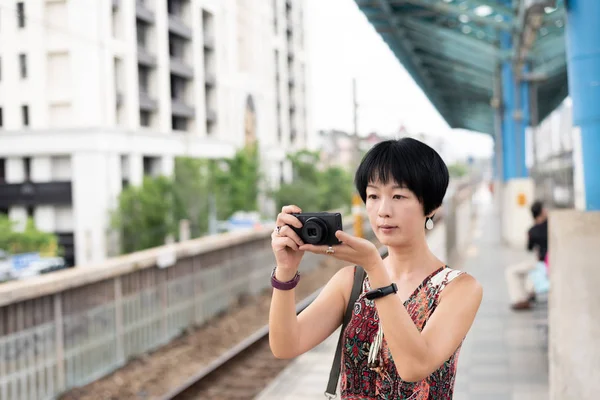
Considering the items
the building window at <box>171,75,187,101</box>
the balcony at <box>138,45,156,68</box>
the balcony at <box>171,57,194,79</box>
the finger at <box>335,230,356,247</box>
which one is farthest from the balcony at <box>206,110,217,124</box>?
the finger at <box>335,230,356,247</box>

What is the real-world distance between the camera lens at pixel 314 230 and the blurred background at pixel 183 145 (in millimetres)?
538

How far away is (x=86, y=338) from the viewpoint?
22.6 ft

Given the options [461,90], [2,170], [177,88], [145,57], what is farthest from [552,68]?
[177,88]

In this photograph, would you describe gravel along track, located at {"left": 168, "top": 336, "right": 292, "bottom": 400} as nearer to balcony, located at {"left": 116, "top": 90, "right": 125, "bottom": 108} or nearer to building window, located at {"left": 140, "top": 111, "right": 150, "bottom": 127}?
balcony, located at {"left": 116, "top": 90, "right": 125, "bottom": 108}

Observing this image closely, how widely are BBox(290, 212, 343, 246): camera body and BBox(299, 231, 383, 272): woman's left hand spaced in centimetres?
1

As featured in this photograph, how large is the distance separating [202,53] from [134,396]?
23077mm

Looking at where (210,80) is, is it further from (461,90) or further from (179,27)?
(461,90)

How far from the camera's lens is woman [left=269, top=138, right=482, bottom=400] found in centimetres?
151

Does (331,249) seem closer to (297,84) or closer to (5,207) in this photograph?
(5,207)

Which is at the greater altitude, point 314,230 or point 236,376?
point 314,230

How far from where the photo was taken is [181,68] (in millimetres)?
27828

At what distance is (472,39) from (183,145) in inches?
732

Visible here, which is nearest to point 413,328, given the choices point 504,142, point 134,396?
point 134,396

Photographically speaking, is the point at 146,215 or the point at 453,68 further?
the point at 146,215
